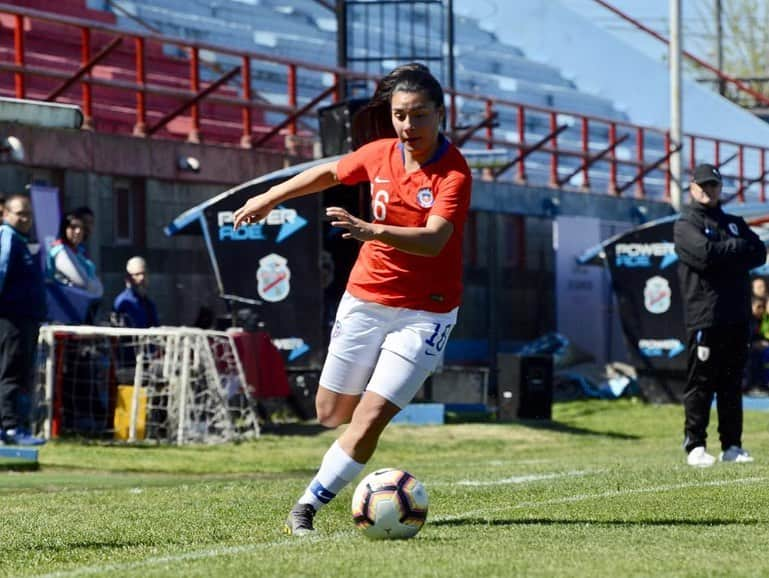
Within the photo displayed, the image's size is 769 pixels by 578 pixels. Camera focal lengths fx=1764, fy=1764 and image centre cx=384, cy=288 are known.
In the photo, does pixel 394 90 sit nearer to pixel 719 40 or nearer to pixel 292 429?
pixel 292 429

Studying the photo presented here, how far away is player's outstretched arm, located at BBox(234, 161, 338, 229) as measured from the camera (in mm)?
7816

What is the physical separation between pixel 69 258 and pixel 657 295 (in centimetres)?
1078

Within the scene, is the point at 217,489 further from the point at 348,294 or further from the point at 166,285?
the point at 166,285

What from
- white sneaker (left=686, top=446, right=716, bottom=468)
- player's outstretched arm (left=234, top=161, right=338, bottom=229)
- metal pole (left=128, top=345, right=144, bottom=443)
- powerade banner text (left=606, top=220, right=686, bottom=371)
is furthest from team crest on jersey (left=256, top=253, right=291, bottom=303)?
player's outstretched arm (left=234, top=161, right=338, bottom=229)

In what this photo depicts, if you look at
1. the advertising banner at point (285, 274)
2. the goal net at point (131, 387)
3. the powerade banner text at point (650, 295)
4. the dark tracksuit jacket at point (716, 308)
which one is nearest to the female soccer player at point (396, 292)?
the dark tracksuit jacket at point (716, 308)

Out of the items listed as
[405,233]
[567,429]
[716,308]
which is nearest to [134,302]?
Answer: [567,429]

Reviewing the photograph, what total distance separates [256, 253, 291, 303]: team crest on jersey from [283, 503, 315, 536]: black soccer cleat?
12033mm

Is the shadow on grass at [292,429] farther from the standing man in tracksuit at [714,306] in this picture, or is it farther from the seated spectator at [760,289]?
the seated spectator at [760,289]

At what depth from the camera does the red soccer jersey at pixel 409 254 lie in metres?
7.78

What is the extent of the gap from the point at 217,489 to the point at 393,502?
380 cm

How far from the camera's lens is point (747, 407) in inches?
917

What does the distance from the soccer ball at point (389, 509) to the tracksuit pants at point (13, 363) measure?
24.5 ft

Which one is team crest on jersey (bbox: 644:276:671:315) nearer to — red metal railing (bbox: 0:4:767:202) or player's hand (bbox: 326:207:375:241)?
red metal railing (bbox: 0:4:767:202)

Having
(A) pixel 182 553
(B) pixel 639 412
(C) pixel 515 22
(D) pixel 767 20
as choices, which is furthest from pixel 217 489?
(D) pixel 767 20
